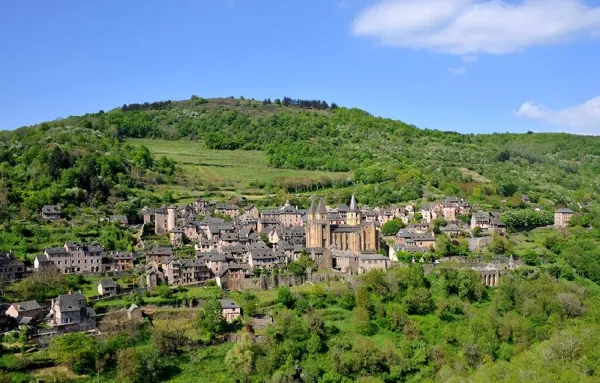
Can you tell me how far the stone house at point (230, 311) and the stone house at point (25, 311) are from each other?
50.8 ft

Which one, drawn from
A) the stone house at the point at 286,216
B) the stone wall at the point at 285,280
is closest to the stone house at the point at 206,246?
the stone wall at the point at 285,280

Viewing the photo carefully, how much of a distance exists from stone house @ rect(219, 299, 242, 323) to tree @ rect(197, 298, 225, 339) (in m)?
A: 0.78

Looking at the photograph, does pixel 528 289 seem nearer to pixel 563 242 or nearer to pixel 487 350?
pixel 487 350

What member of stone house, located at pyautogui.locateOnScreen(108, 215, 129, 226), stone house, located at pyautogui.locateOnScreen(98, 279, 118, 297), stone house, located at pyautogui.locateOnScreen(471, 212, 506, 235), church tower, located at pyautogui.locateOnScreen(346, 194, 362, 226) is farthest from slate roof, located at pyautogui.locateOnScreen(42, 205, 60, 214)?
stone house, located at pyautogui.locateOnScreen(471, 212, 506, 235)

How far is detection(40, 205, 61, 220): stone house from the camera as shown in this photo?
259 feet

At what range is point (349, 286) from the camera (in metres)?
66.7

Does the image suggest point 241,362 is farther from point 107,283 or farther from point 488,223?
point 488,223

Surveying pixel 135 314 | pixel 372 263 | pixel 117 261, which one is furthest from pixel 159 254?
pixel 372 263

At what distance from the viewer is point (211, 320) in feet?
184

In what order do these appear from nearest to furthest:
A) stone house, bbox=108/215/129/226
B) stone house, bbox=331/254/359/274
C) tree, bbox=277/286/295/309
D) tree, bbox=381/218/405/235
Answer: tree, bbox=277/286/295/309
stone house, bbox=331/254/359/274
stone house, bbox=108/215/129/226
tree, bbox=381/218/405/235

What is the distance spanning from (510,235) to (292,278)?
1328 inches

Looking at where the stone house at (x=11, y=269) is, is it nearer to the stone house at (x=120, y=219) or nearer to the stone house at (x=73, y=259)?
the stone house at (x=73, y=259)

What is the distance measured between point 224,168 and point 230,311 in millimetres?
69273

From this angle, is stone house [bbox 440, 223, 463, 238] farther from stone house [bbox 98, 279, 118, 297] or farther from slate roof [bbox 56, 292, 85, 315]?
slate roof [bbox 56, 292, 85, 315]
